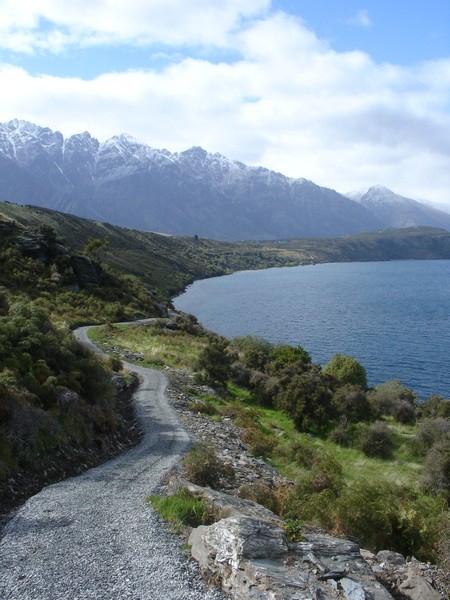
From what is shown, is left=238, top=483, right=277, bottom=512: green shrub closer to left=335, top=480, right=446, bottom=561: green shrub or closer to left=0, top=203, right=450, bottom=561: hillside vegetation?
left=0, top=203, right=450, bottom=561: hillside vegetation

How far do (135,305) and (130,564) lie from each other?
210 ft

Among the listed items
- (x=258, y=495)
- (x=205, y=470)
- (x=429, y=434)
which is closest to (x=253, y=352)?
A: (x=429, y=434)

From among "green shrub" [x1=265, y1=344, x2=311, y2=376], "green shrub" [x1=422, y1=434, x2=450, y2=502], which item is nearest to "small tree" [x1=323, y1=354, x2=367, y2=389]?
"green shrub" [x1=265, y1=344, x2=311, y2=376]

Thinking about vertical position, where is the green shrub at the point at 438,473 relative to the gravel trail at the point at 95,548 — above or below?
below

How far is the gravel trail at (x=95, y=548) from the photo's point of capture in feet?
29.2

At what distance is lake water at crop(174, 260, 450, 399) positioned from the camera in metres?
65.1

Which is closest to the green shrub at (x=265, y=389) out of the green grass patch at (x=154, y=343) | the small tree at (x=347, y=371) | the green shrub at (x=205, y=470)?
the green grass patch at (x=154, y=343)

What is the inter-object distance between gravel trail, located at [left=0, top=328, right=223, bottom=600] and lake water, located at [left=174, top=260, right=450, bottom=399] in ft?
152

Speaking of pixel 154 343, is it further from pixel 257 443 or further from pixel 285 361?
pixel 257 443

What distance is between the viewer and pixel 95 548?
10.4 metres

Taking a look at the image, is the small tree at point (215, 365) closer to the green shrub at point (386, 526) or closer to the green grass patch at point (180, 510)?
the green shrub at point (386, 526)

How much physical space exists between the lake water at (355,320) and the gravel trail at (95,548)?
152ft

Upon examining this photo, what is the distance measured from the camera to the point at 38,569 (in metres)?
9.48

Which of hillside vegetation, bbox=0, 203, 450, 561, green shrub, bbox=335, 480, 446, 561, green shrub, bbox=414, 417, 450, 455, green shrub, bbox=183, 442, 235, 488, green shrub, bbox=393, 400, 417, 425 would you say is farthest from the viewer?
green shrub, bbox=393, 400, 417, 425
